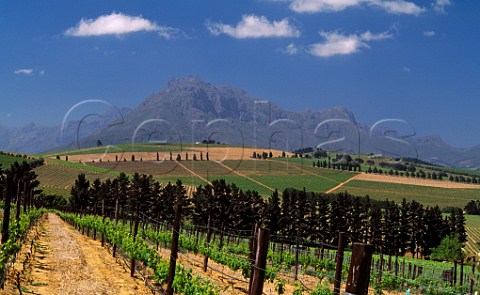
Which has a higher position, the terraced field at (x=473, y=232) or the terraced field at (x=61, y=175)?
the terraced field at (x=61, y=175)

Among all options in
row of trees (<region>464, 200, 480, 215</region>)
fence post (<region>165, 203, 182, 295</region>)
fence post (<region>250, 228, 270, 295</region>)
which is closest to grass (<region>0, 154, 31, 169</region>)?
row of trees (<region>464, 200, 480, 215</region>)

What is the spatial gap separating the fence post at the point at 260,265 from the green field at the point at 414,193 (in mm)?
162171

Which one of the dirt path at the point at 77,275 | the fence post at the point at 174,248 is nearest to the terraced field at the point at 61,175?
the dirt path at the point at 77,275

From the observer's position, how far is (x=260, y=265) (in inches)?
310

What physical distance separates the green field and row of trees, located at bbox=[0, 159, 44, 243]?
110 meters

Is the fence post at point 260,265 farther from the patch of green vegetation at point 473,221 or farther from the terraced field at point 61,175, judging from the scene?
the patch of green vegetation at point 473,221

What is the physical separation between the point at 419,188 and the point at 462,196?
636 inches

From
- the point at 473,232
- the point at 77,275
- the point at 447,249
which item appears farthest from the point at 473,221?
the point at 77,275

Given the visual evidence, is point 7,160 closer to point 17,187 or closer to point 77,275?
point 17,187

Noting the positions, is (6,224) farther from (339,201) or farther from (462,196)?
(462,196)

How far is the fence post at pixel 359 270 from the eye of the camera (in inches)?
217

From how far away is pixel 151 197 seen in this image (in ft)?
342

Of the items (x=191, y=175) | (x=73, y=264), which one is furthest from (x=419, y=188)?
(x=73, y=264)

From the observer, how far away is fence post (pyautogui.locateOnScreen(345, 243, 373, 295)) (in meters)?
5.50
